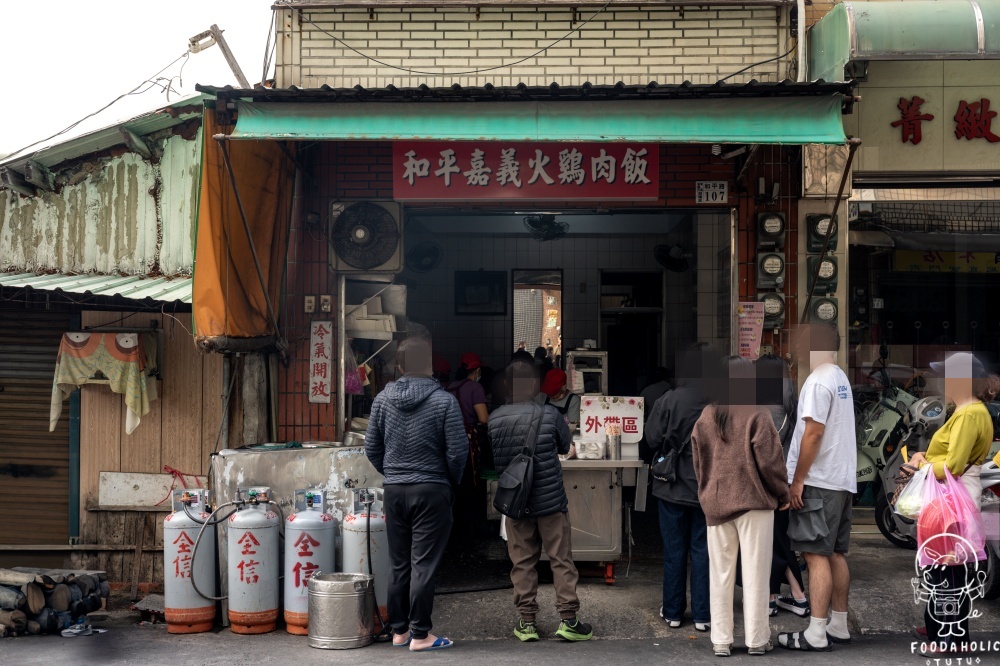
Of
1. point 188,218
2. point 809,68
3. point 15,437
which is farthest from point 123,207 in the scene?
point 809,68

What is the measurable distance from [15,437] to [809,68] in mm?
7991

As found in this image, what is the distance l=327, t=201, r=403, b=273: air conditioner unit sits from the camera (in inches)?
326

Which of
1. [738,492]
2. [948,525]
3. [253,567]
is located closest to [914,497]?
[948,525]

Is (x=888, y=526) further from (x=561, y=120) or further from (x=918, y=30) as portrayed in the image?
(x=561, y=120)

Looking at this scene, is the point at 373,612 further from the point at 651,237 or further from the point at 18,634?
the point at 651,237

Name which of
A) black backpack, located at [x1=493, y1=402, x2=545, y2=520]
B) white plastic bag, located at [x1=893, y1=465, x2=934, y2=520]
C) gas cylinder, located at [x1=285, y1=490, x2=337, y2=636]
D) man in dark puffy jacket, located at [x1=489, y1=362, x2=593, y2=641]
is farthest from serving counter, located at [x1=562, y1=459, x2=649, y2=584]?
white plastic bag, located at [x1=893, y1=465, x2=934, y2=520]

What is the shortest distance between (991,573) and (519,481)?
3626mm

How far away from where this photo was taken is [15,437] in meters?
8.35

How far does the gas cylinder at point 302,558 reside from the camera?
6.43m

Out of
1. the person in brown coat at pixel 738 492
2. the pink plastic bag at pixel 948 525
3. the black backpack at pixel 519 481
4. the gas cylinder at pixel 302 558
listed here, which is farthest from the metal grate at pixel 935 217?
the gas cylinder at pixel 302 558

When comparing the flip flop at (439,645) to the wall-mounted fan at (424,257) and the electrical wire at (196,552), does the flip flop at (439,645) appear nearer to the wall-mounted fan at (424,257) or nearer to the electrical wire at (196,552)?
the electrical wire at (196,552)

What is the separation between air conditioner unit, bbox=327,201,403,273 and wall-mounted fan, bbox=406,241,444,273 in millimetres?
4782

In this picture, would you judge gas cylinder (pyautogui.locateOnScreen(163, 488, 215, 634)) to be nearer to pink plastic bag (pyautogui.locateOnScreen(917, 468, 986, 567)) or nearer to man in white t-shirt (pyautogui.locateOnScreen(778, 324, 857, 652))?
man in white t-shirt (pyautogui.locateOnScreen(778, 324, 857, 652))

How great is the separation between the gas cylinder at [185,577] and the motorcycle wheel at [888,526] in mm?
6039
